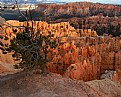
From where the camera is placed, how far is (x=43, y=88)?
8219mm

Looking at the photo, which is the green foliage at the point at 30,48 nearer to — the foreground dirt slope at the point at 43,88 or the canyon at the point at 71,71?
the canyon at the point at 71,71

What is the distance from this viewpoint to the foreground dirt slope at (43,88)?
26.1 feet

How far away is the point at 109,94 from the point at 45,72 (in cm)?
246

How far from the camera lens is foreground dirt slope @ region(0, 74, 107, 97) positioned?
796cm

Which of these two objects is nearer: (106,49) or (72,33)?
(106,49)

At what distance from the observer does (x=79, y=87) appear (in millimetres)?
8758

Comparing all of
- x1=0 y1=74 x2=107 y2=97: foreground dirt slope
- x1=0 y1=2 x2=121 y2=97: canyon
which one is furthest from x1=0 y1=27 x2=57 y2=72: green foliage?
x1=0 y1=74 x2=107 y2=97: foreground dirt slope

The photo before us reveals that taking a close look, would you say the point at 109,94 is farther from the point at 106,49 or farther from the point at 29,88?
the point at 106,49

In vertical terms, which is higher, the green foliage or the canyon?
the green foliage

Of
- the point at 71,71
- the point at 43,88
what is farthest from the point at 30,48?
the point at 71,71

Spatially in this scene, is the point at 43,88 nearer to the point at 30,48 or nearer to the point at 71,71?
the point at 30,48

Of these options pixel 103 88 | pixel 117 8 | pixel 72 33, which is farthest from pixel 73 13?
pixel 103 88

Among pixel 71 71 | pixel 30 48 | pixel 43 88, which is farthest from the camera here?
pixel 71 71

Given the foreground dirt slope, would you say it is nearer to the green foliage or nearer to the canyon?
the canyon
